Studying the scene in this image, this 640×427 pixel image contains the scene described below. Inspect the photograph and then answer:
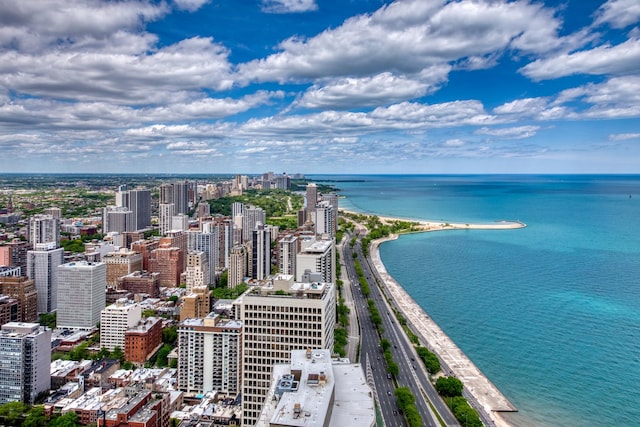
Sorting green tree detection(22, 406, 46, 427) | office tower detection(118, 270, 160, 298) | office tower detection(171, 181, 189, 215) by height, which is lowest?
green tree detection(22, 406, 46, 427)

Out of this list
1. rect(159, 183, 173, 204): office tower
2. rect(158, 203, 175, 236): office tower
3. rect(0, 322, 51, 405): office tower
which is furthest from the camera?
rect(159, 183, 173, 204): office tower

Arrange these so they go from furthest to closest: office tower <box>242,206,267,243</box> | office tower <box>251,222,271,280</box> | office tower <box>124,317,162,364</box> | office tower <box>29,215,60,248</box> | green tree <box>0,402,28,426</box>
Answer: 1. office tower <box>242,206,267,243</box>
2. office tower <box>29,215,60,248</box>
3. office tower <box>251,222,271,280</box>
4. office tower <box>124,317,162,364</box>
5. green tree <box>0,402,28,426</box>

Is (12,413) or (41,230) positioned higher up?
(41,230)

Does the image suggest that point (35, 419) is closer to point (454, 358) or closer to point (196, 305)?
point (196, 305)

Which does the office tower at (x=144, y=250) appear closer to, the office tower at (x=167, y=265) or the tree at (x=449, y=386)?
the office tower at (x=167, y=265)

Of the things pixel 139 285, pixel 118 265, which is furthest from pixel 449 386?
pixel 118 265

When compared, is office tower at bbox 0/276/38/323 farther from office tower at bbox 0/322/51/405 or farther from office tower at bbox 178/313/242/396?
office tower at bbox 178/313/242/396

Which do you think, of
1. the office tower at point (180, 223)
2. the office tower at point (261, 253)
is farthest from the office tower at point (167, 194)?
the office tower at point (261, 253)

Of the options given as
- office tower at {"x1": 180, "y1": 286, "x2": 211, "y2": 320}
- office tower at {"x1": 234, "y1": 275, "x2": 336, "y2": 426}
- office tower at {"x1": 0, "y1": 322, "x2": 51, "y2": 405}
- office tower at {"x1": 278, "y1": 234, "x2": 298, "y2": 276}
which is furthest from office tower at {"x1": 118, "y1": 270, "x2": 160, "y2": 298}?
office tower at {"x1": 234, "y1": 275, "x2": 336, "y2": 426}
